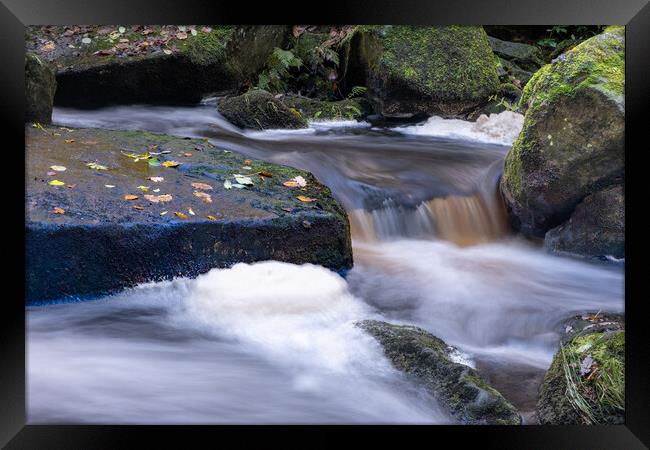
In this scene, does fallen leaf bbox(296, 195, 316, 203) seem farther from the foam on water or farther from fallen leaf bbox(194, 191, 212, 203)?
the foam on water

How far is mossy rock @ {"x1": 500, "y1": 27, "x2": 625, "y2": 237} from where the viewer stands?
146 inches

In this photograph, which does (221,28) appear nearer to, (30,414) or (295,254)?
(295,254)

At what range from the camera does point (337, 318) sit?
3480 millimetres

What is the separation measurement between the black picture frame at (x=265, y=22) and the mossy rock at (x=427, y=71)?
2.93 meters

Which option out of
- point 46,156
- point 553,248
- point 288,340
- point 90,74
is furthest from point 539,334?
point 90,74

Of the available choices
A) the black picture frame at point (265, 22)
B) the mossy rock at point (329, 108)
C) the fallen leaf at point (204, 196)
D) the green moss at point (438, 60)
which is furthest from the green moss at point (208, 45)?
the black picture frame at point (265, 22)

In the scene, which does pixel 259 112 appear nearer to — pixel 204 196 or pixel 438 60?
pixel 438 60

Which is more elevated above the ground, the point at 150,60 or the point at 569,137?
the point at 150,60

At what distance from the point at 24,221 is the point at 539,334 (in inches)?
103

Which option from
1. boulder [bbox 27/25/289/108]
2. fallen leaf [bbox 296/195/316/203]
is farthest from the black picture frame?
boulder [bbox 27/25/289/108]

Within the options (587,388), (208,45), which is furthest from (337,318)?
(208,45)

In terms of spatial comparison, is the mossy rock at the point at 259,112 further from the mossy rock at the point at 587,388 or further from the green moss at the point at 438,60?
the mossy rock at the point at 587,388

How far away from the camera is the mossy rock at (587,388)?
2.81m

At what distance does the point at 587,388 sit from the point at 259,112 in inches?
140
